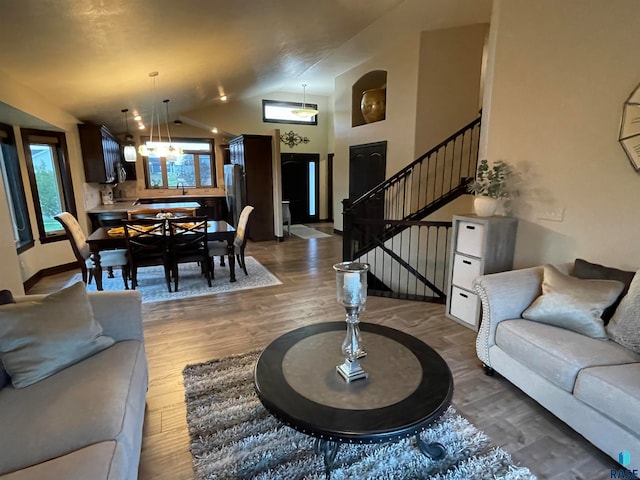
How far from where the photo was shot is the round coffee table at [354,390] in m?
1.31

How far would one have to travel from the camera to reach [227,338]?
10.0 feet

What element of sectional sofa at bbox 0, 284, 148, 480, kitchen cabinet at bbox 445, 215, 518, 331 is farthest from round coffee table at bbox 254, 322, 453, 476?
kitchen cabinet at bbox 445, 215, 518, 331

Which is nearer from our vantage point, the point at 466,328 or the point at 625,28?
the point at 625,28

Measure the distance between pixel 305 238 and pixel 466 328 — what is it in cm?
492

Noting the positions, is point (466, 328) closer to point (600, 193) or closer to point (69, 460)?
point (600, 193)

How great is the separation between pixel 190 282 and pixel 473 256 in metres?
3.63

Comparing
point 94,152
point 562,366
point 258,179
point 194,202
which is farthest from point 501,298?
point 194,202

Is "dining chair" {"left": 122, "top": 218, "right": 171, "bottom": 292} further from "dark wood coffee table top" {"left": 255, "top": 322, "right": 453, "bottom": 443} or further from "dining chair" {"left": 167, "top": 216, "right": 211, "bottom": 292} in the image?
"dark wood coffee table top" {"left": 255, "top": 322, "right": 453, "bottom": 443}

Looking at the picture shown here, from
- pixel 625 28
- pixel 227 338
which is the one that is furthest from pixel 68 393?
pixel 625 28

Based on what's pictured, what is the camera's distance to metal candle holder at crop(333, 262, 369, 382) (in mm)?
1549

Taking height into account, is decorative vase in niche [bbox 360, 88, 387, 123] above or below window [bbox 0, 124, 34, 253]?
above

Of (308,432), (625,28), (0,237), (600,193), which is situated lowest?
(308,432)

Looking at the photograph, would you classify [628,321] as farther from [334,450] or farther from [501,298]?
[334,450]

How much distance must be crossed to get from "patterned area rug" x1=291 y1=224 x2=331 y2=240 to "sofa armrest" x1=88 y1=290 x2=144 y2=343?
18.9ft
